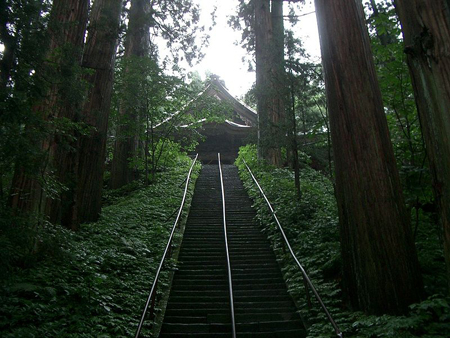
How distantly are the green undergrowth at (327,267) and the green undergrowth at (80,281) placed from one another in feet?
7.87

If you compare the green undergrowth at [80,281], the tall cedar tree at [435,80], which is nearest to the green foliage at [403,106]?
the tall cedar tree at [435,80]

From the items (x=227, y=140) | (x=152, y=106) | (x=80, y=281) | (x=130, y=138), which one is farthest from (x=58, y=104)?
(x=227, y=140)

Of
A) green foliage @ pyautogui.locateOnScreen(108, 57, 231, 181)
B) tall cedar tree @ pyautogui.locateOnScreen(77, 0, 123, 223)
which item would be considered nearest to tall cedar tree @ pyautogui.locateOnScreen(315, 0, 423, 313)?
tall cedar tree @ pyautogui.locateOnScreen(77, 0, 123, 223)

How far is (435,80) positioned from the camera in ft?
9.60

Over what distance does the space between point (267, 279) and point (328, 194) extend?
5.23m

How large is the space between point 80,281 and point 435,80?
16.4 feet

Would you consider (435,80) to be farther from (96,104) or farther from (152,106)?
(152,106)

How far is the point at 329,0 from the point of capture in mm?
5719

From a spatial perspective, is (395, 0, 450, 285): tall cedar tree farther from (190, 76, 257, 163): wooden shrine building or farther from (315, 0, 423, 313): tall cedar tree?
(190, 76, 257, 163): wooden shrine building

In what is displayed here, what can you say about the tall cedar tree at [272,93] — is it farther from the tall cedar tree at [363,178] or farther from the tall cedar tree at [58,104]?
the tall cedar tree at [58,104]

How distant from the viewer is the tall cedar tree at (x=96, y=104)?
8.80 meters

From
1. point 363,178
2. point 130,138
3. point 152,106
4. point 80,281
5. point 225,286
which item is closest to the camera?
point 363,178

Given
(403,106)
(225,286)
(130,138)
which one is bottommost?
(225,286)

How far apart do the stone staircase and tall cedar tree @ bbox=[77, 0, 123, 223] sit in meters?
2.35
